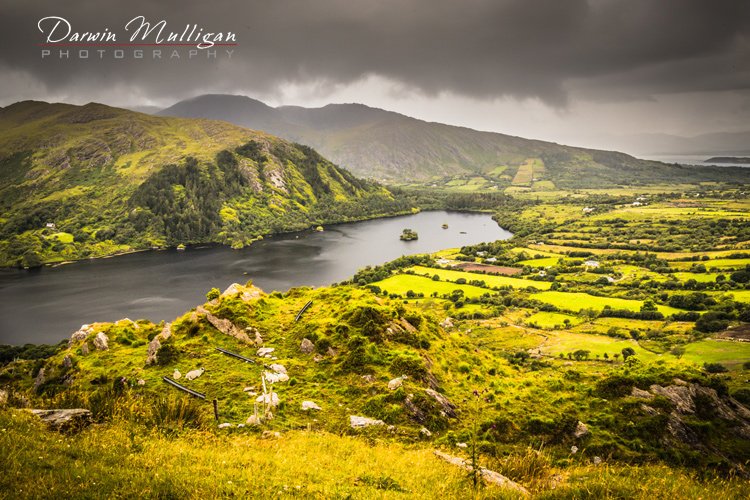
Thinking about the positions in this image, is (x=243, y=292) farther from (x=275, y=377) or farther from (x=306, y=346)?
(x=275, y=377)

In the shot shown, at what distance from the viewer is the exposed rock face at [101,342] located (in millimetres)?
25812

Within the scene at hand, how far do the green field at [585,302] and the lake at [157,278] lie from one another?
6268 cm

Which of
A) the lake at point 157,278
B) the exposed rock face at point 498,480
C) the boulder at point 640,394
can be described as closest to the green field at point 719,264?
the lake at point 157,278

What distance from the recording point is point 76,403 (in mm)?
15883

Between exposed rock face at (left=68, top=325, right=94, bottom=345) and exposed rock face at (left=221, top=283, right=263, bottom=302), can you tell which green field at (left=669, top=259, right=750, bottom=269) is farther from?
exposed rock face at (left=68, top=325, right=94, bottom=345)

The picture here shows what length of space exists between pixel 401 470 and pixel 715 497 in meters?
9.41

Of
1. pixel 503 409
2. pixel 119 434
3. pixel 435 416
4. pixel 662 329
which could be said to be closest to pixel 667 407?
pixel 503 409

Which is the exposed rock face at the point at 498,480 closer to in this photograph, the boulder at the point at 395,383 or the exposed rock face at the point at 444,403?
Answer: the exposed rock face at the point at 444,403

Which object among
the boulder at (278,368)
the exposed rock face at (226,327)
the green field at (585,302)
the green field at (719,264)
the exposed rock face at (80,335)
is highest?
the exposed rock face at (226,327)

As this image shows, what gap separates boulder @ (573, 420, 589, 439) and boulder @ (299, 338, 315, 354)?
15299mm

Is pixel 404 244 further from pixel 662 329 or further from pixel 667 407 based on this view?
pixel 667 407

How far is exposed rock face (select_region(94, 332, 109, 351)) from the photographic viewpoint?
25.8m

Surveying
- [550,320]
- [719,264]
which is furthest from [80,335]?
[719,264]

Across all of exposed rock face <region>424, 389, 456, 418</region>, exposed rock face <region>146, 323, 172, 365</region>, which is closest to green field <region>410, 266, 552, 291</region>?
exposed rock face <region>424, 389, 456, 418</region>
